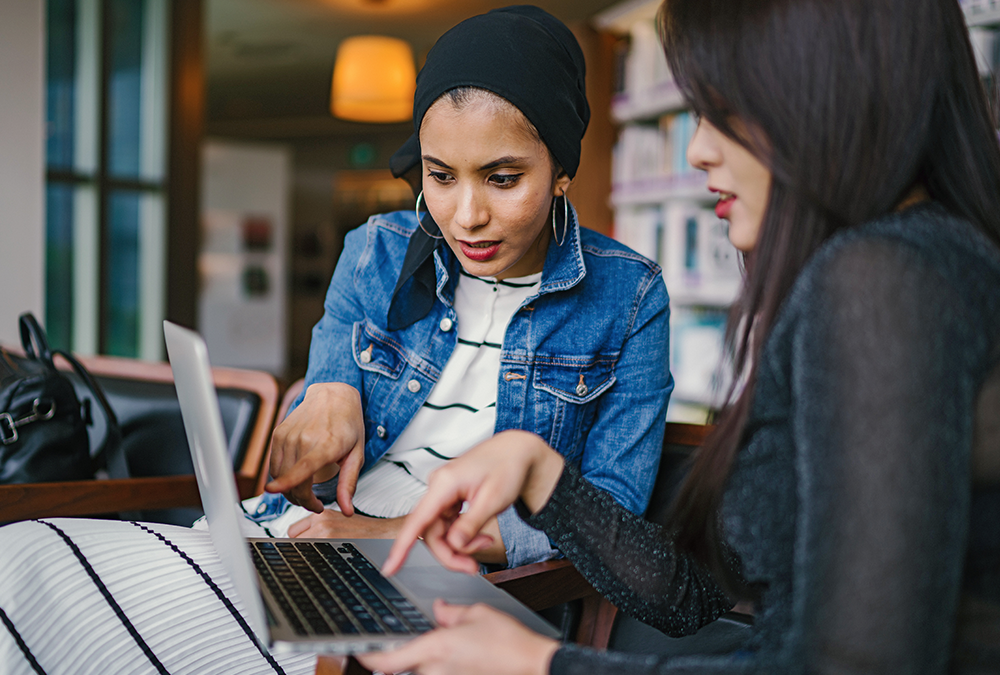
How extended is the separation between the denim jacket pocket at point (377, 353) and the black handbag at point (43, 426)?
1.79ft

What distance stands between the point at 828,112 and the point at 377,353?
2.71 feet

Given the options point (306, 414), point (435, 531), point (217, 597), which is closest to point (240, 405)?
point (306, 414)

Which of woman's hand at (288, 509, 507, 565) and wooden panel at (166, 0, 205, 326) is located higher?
wooden panel at (166, 0, 205, 326)

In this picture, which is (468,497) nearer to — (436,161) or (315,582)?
(315,582)

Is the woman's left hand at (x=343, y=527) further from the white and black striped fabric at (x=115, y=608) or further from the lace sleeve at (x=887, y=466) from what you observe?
the lace sleeve at (x=887, y=466)

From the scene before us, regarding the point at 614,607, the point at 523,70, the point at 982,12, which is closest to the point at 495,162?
the point at 523,70

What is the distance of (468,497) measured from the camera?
70cm

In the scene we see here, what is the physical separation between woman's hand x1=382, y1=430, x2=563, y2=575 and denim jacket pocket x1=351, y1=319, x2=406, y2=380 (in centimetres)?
52

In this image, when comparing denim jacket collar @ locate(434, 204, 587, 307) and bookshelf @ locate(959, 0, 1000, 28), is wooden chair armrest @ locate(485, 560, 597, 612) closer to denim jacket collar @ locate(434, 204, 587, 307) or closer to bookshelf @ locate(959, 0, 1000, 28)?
denim jacket collar @ locate(434, 204, 587, 307)

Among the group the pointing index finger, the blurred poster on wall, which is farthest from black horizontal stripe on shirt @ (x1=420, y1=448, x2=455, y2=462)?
the blurred poster on wall

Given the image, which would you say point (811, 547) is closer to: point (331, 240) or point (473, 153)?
point (473, 153)

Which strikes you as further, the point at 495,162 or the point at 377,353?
the point at 377,353

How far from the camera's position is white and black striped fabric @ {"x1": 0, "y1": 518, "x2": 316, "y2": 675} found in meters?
0.85

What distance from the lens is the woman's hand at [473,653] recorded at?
0.62m
